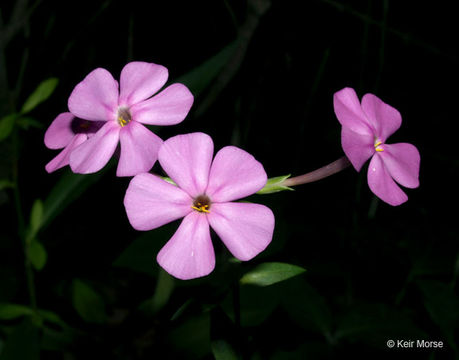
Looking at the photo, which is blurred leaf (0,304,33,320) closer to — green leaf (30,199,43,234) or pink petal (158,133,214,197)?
green leaf (30,199,43,234)

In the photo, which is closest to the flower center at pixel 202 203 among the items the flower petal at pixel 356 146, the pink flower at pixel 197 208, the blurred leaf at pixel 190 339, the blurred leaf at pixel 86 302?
the pink flower at pixel 197 208

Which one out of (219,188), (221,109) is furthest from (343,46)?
(219,188)

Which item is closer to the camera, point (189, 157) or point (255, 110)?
point (189, 157)

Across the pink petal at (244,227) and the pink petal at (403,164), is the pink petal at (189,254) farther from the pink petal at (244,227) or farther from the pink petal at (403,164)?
the pink petal at (403,164)

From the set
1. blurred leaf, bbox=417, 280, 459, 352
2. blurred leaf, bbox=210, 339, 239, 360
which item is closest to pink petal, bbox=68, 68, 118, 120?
blurred leaf, bbox=210, 339, 239, 360

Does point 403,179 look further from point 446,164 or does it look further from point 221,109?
point 446,164

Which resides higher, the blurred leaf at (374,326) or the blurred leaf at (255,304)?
the blurred leaf at (255,304)
